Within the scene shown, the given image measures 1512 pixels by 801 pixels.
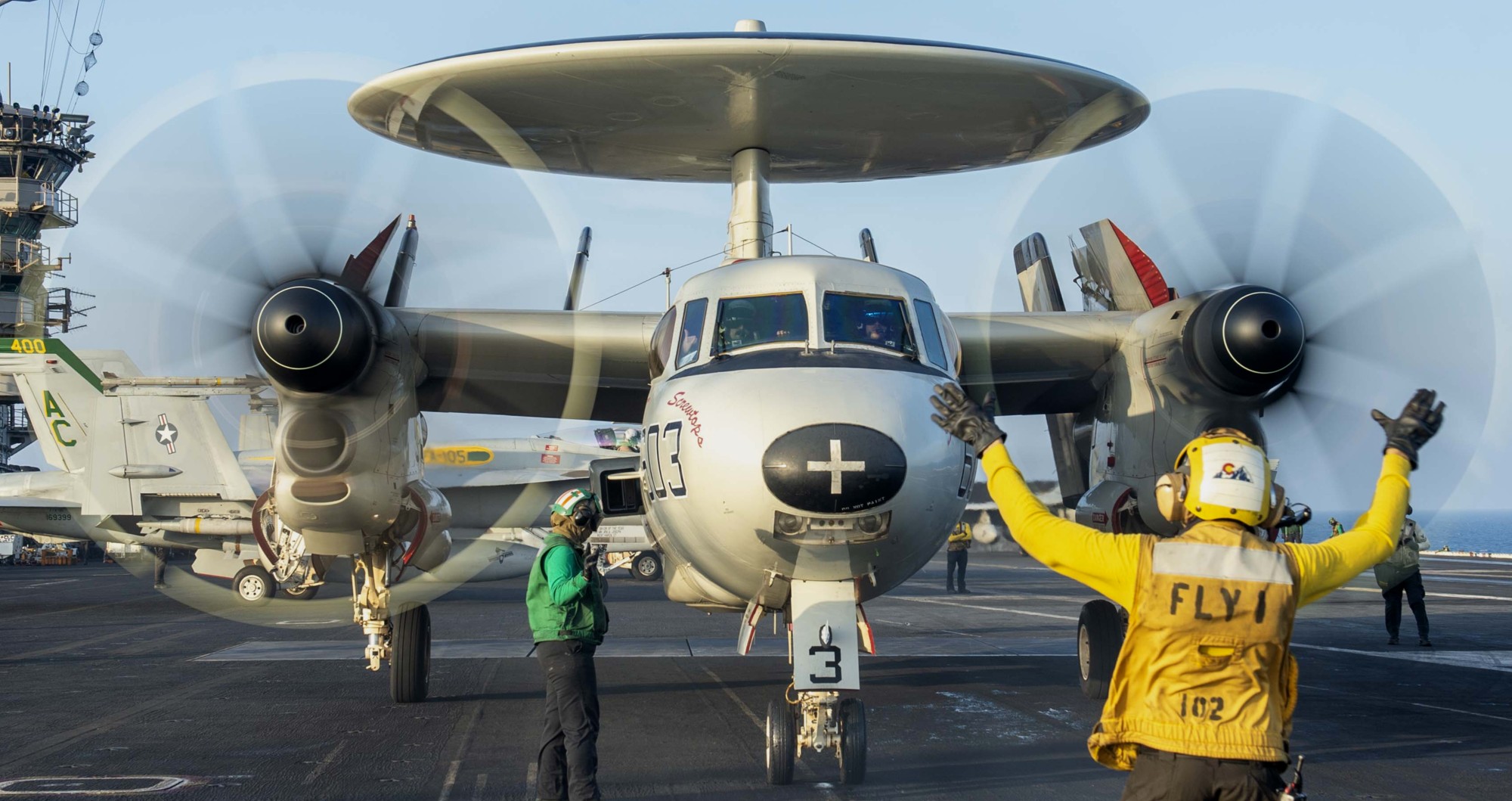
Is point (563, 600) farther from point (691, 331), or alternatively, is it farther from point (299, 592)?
point (299, 592)

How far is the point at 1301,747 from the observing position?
8734 mm

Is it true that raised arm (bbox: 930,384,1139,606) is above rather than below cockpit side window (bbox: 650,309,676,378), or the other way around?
below

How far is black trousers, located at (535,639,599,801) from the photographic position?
20.0 ft

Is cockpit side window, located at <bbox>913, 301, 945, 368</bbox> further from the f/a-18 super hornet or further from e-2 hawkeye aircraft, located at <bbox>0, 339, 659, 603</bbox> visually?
e-2 hawkeye aircraft, located at <bbox>0, 339, 659, 603</bbox>

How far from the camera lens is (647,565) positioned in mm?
36500

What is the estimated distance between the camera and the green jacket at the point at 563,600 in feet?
20.8

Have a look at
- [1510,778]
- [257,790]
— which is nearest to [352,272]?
[257,790]

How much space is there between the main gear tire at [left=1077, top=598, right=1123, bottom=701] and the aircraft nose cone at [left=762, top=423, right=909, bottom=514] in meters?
5.86

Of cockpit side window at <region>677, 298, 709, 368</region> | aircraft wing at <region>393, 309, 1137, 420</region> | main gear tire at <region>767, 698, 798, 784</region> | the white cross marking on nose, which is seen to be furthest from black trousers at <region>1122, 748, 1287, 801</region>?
aircraft wing at <region>393, 309, 1137, 420</region>

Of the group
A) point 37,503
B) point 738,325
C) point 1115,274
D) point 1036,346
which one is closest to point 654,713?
point 738,325

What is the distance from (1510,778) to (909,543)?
4.20 metres

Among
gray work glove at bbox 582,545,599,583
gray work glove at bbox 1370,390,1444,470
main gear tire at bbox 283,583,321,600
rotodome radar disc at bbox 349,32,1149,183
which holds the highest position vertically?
rotodome radar disc at bbox 349,32,1149,183

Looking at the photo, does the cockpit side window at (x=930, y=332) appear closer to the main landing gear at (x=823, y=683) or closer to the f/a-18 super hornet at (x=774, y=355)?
the f/a-18 super hornet at (x=774, y=355)

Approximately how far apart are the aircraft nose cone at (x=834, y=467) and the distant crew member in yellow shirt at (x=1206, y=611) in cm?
266
